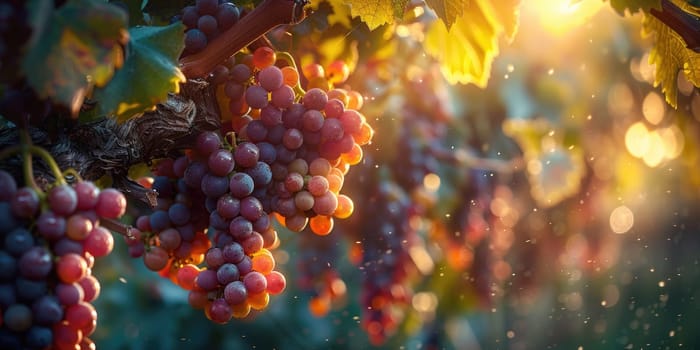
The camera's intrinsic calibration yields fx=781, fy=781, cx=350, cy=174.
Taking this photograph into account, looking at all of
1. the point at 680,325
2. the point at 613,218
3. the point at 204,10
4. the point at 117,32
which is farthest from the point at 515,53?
the point at 117,32

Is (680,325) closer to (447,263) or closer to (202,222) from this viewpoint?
(447,263)

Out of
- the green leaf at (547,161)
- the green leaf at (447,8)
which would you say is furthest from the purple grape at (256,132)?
the green leaf at (547,161)

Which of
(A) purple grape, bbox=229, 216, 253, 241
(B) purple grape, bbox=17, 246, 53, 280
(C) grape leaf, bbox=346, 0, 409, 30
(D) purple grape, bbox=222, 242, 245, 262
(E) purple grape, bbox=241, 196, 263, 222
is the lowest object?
(D) purple grape, bbox=222, 242, 245, 262

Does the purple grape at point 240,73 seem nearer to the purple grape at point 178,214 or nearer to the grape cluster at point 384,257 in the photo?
the purple grape at point 178,214

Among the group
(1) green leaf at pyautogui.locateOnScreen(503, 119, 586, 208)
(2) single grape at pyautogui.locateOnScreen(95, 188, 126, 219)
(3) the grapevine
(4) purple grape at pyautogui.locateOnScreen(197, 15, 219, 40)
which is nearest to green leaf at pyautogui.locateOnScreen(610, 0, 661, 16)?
(3) the grapevine

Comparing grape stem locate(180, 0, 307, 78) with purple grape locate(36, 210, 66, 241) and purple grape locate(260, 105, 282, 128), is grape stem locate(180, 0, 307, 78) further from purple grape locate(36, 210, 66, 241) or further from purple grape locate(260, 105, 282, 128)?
purple grape locate(36, 210, 66, 241)

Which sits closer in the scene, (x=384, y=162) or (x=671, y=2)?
(x=671, y=2)
